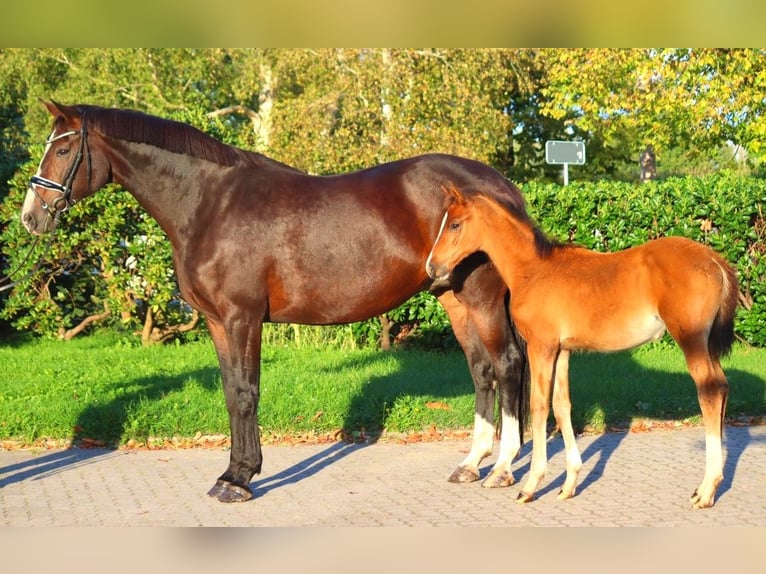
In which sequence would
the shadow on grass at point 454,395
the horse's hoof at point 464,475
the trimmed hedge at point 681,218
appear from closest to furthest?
1. the horse's hoof at point 464,475
2. the shadow on grass at point 454,395
3. the trimmed hedge at point 681,218

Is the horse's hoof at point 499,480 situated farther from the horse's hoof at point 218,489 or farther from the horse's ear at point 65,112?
the horse's ear at point 65,112

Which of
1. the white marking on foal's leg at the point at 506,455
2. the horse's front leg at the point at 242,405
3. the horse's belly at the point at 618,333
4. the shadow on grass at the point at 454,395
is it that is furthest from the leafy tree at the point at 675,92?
the horse's front leg at the point at 242,405

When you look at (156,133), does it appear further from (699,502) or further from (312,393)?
(699,502)

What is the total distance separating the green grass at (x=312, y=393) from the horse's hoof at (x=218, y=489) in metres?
1.87

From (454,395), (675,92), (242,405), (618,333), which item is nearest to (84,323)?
(454,395)

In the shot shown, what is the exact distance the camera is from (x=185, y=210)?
254 inches

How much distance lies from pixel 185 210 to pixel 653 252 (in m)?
3.25

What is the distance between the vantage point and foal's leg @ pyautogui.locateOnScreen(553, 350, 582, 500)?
600cm

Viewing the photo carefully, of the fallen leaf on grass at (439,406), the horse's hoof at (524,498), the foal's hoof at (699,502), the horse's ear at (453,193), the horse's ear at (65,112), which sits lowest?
the horse's hoof at (524,498)

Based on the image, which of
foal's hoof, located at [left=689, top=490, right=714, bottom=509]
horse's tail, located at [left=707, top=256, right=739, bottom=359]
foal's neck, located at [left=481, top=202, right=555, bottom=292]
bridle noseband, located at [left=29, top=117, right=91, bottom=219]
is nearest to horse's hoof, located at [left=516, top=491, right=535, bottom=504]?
foal's hoof, located at [left=689, top=490, right=714, bottom=509]

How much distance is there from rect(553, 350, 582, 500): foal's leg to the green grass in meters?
2.11

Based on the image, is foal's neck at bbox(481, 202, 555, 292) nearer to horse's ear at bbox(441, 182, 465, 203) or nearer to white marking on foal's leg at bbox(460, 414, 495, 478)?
horse's ear at bbox(441, 182, 465, 203)

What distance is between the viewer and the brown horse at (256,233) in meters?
6.27
